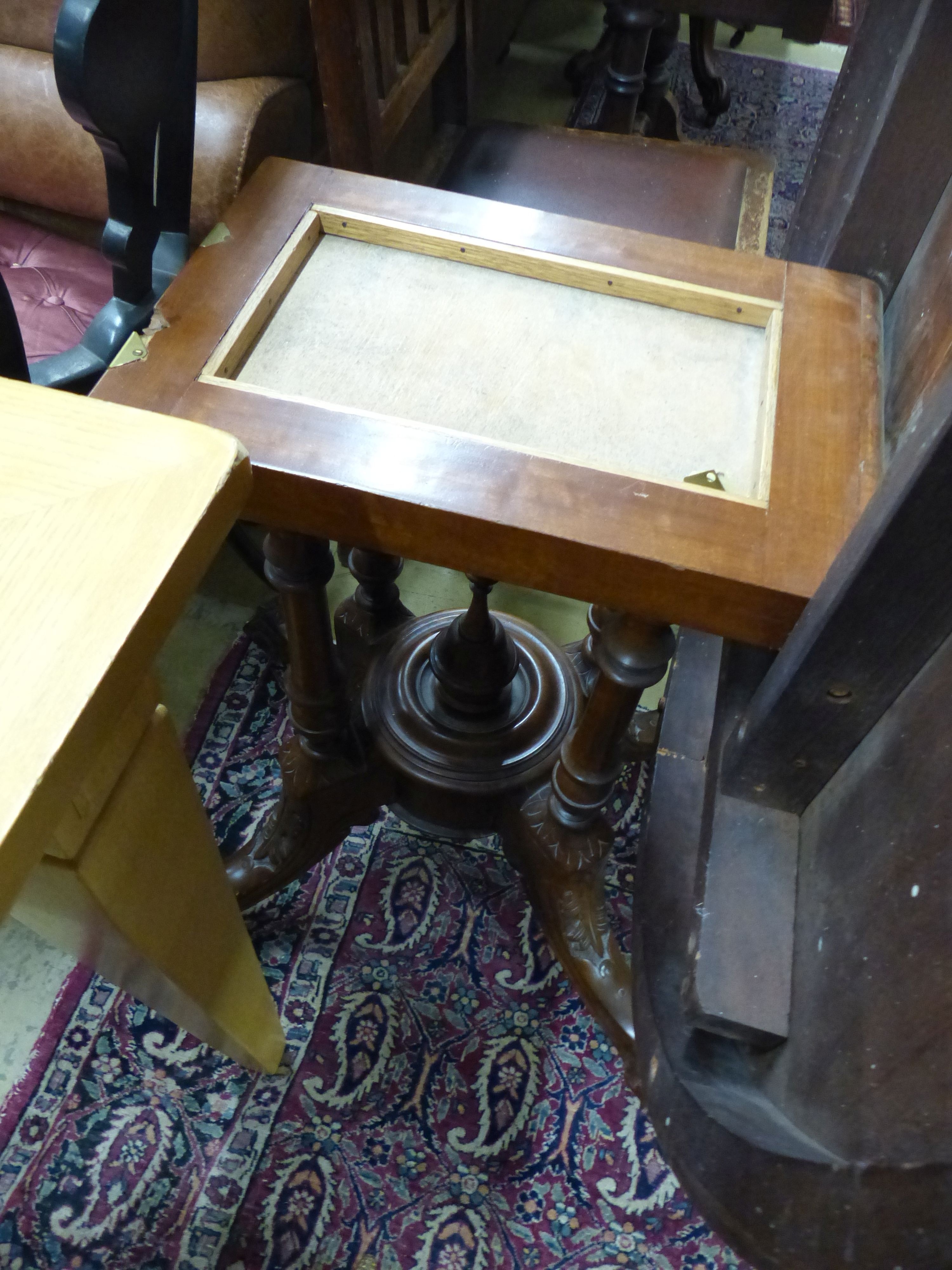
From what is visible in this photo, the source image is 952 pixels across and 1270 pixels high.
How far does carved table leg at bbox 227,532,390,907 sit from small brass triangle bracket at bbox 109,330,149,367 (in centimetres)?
35

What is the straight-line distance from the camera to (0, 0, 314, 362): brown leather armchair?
1.09 m

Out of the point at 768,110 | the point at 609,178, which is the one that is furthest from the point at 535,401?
the point at 768,110

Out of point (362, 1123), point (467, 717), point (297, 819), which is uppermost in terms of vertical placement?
point (467, 717)

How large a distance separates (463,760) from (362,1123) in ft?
1.38

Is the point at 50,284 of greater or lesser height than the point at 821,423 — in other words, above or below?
below

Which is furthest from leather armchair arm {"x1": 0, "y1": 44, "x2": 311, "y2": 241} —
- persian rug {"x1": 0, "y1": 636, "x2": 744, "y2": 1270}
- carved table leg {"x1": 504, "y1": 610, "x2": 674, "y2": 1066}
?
persian rug {"x1": 0, "y1": 636, "x2": 744, "y2": 1270}

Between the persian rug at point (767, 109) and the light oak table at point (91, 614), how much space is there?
85.9 inches

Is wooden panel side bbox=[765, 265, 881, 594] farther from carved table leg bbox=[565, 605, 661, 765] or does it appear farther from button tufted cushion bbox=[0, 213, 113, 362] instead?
button tufted cushion bbox=[0, 213, 113, 362]

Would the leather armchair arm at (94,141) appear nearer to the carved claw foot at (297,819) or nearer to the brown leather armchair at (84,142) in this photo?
the brown leather armchair at (84,142)

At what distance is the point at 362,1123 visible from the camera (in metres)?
0.98

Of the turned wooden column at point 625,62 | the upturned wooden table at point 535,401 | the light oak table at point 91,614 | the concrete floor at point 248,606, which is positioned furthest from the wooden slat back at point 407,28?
the light oak table at point 91,614

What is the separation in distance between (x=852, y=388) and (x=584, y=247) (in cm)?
24

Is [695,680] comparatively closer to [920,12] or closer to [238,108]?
[920,12]

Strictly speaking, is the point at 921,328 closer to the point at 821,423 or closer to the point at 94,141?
the point at 821,423
